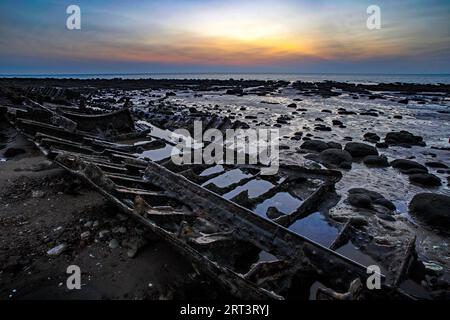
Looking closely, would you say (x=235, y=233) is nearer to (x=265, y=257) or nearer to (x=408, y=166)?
(x=265, y=257)

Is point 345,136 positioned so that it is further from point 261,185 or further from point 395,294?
point 395,294

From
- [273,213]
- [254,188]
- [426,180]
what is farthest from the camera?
[426,180]

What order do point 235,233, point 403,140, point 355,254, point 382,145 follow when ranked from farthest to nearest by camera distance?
point 403,140 < point 382,145 < point 355,254 < point 235,233

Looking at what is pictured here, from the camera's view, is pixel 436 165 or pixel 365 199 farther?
pixel 436 165

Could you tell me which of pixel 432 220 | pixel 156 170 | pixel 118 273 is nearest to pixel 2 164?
pixel 156 170

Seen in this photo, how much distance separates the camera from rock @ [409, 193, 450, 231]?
20.0 feet

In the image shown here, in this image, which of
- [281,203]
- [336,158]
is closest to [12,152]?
[281,203]

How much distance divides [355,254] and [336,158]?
619 centimetres

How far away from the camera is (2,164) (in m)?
8.38

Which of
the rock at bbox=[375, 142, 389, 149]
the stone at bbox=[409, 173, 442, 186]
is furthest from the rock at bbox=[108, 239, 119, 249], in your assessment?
the rock at bbox=[375, 142, 389, 149]

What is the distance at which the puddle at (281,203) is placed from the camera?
648cm

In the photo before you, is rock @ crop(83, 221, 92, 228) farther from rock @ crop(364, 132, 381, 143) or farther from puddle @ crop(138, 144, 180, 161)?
rock @ crop(364, 132, 381, 143)

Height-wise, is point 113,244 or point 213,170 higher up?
point 213,170

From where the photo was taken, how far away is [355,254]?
5031mm
